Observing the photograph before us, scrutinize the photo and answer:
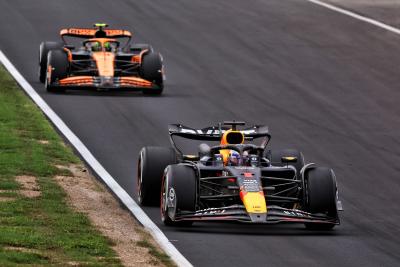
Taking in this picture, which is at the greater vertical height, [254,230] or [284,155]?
[284,155]

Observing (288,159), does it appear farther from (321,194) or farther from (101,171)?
(101,171)

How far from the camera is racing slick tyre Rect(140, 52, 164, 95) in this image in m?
38.3

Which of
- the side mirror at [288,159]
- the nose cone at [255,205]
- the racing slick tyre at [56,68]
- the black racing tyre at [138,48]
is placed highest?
the side mirror at [288,159]

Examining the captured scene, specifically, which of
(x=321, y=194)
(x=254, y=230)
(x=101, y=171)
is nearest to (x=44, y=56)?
(x=101, y=171)

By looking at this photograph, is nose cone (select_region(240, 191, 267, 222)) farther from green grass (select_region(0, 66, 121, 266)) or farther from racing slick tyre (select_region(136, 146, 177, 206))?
green grass (select_region(0, 66, 121, 266))

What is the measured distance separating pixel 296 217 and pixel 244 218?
810 millimetres

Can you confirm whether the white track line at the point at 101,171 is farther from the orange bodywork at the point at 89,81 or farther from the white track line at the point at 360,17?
the white track line at the point at 360,17

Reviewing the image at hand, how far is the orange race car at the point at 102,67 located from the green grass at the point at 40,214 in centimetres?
522

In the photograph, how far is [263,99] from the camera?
127 ft

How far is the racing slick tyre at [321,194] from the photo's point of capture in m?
21.8

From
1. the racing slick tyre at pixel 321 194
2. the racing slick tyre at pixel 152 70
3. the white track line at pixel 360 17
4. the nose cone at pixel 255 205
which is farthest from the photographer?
the white track line at pixel 360 17

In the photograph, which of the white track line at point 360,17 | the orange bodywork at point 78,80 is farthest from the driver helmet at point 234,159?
the white track line at point 360,17

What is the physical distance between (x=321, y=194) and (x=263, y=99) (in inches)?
672

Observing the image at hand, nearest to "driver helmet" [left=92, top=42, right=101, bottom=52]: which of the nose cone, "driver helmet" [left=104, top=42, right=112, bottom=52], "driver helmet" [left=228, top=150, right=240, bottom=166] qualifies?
"driver helmet" [left=104, top=42, right=112, bottom=52]
